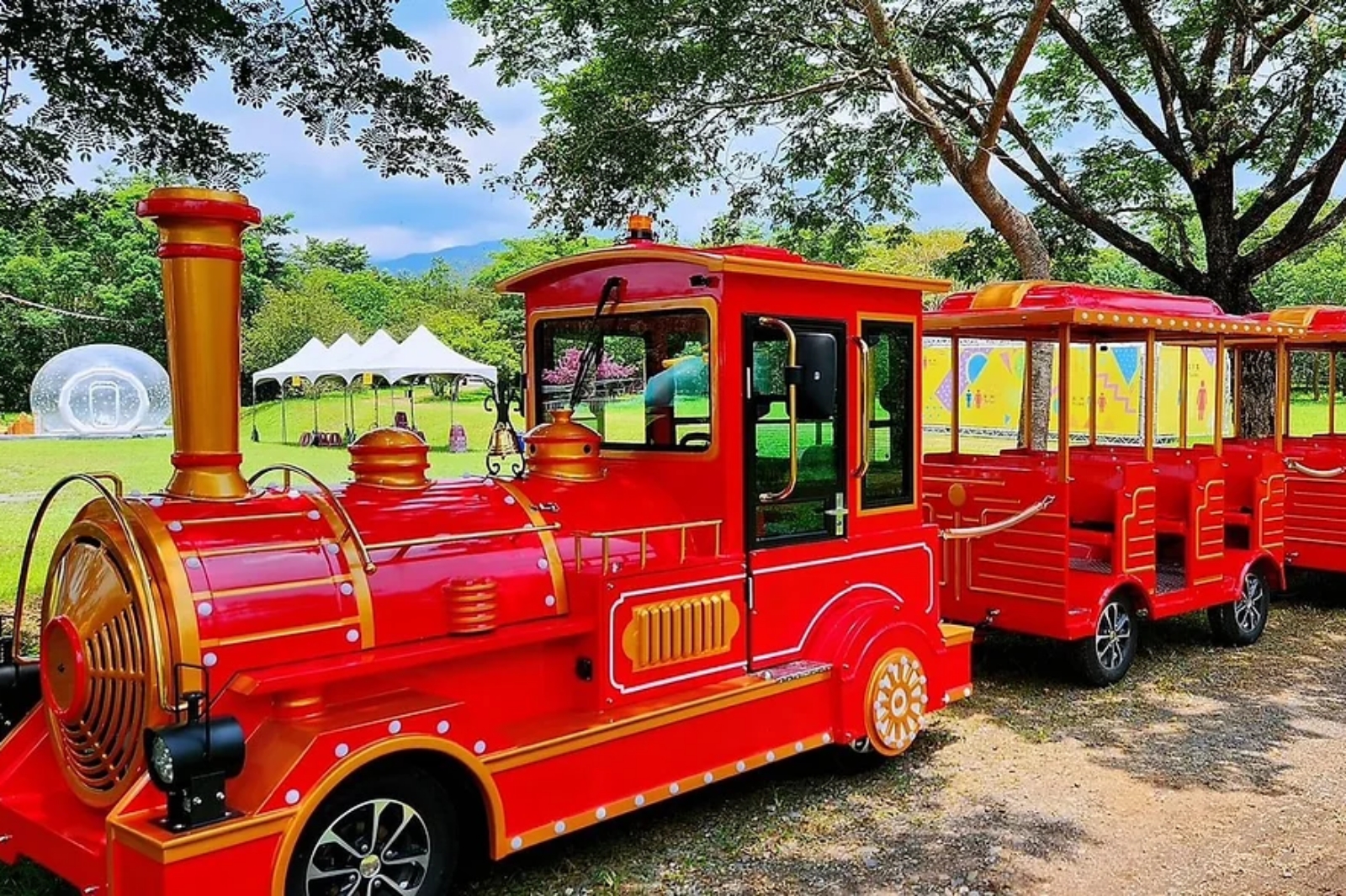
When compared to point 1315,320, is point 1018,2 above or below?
above

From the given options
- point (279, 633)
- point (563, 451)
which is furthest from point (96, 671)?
point (563, 451)

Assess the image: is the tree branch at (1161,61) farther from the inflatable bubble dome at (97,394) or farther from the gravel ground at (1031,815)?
the inflatable bubble dome at (97,394)

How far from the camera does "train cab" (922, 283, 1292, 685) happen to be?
6.91m

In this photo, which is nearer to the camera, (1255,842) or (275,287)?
(1255,842)

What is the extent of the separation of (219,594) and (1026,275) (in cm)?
1013

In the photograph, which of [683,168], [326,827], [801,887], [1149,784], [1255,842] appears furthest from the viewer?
[683,168]

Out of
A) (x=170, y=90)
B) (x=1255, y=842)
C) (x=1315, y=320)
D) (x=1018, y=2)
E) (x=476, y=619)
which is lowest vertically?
(x=1255, y=842)

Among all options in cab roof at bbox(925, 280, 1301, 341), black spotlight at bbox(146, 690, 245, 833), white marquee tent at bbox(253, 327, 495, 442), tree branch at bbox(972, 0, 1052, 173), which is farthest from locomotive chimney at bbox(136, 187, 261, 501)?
white marquee tent at bbox(253, 327, 495, 442)

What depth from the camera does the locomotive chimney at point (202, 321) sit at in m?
3.59

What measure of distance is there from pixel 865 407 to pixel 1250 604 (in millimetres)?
4766

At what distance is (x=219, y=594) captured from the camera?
11.6 feet

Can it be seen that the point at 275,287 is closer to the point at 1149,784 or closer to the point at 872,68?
the point at 872,68

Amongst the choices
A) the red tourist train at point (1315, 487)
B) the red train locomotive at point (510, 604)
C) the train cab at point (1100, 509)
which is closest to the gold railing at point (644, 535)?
the red train locomotive at point (510, 604)

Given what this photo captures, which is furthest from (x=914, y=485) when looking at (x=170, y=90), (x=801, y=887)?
(x=170, y=90)
